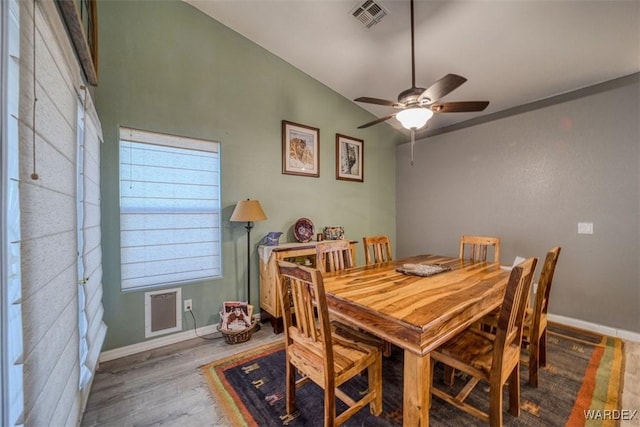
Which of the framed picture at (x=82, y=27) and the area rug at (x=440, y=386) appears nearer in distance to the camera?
the framed picture at (x=82, y=27)

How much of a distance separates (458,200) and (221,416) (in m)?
3.78

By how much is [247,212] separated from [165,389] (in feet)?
5.21

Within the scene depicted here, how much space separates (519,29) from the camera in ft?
Answer: 7.62

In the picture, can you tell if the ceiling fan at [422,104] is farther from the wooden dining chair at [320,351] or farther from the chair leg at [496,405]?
the chair leg at [496,405]

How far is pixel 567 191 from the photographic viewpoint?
2936 mm

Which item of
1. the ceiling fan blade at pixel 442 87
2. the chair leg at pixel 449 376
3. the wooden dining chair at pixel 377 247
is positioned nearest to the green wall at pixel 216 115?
the wooden dining chair at pixel 377 247

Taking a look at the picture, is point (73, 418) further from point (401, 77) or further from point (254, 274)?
point (401, 77)

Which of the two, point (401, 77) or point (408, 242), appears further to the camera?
point (408, 242)

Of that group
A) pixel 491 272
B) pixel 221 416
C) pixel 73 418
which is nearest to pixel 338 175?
pixel 491 272

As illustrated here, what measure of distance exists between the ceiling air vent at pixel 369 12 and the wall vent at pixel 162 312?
10.5 ft

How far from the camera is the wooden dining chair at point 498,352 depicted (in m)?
1.33

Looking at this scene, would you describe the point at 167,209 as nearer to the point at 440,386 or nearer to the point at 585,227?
the point at 440,386

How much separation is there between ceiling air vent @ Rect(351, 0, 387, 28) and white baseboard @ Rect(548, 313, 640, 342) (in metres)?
3.83

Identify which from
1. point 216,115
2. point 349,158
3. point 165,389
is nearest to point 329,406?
point 165,389
